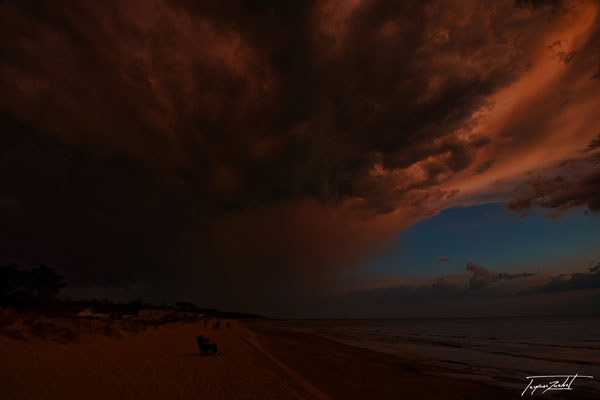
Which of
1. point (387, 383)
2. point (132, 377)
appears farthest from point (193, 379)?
point (387, 383)

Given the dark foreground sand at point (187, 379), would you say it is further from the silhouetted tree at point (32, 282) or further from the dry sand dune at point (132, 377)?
the silhouetted tree at point (32, 282)

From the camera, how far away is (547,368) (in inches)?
754

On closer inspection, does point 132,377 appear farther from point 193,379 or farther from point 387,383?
point 387,383

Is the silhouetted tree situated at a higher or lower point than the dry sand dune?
higher

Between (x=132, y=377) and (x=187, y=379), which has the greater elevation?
(x=132, y=377)

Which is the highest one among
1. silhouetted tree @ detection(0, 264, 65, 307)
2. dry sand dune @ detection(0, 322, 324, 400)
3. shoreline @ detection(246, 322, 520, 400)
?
silhouetted tree @ detection(0, 264, 65, 307)

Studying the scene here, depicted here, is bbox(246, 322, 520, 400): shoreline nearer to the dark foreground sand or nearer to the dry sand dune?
the dark foreground sand

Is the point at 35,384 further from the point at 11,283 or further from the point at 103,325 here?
the point at 11,283

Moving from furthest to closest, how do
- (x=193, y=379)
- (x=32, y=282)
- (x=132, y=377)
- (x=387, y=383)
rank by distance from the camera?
1. (x=32, y=282)
2. (x=387, y=383)
3. (x=193, y=379)
4. (x=132, y=377)

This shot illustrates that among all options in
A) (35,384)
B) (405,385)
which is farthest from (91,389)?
(405,385)

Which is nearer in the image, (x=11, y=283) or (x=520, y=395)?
(x=520, y=395)

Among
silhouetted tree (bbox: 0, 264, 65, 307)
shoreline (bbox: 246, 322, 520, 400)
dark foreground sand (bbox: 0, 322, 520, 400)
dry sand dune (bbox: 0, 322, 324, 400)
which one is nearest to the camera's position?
dry sand dune (bbox: 0, 322, 324, 400)

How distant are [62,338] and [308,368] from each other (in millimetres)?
16609

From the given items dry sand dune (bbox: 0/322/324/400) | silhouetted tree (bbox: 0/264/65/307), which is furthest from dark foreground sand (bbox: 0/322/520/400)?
silhouetted tree (bbox: 0/264/65/307)
